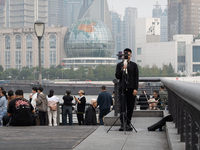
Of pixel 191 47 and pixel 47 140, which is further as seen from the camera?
pixel 191 47

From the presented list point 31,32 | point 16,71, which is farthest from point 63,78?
point 31,32

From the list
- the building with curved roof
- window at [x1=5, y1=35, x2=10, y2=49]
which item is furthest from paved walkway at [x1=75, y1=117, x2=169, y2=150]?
window at [x1=5, y1=35, x2=10, y2=49]

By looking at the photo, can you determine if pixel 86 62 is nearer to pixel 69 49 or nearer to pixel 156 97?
pixel 69 49

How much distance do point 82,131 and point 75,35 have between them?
172 m

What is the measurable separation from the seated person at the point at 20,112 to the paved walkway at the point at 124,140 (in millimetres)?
1759

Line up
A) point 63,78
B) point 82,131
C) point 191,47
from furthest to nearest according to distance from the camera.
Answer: point 191,47, point 63,78, point 82,131

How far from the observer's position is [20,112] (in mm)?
11156

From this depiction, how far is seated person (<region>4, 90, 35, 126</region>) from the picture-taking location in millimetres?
11188

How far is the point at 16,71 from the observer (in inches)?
6501

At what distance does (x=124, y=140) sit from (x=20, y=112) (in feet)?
11.2

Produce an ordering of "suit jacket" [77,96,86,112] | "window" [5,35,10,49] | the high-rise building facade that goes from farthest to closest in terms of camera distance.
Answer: "window" [5,35,10,49] < the high-rise building facade < "suit jacket" [77,96,86,112]

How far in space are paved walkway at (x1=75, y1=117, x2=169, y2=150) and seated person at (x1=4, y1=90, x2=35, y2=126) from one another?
1759 mm

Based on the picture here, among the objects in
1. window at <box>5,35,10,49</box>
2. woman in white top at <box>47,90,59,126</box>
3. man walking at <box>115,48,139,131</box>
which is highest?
window at <box>5,35,10,49</box>

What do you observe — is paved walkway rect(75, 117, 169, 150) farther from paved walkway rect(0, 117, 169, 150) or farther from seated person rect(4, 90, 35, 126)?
seated person rect(4, 90, 35, 126)
